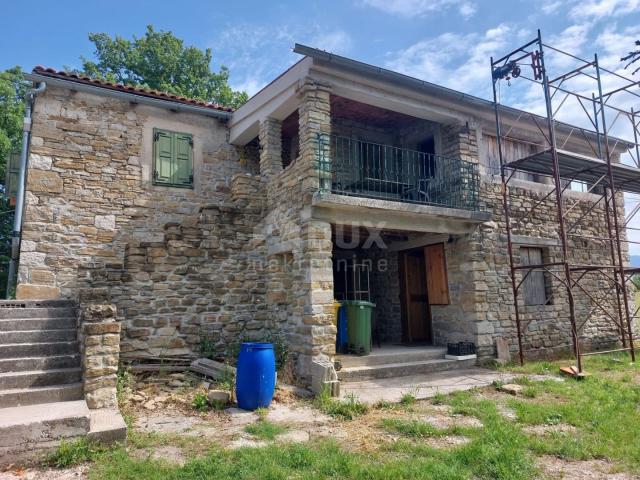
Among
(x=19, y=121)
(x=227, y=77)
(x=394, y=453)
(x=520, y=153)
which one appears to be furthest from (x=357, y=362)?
(x=227, y=77)

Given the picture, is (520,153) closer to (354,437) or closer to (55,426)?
(354,437)

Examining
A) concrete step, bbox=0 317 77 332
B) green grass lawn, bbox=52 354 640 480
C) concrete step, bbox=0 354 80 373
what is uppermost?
concrete step, bbox=0 317 77 332

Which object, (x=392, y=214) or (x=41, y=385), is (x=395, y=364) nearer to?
(x=392, y=214)

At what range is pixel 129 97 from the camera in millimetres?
8344

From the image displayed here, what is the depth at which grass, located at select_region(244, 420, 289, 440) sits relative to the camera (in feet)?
14.1

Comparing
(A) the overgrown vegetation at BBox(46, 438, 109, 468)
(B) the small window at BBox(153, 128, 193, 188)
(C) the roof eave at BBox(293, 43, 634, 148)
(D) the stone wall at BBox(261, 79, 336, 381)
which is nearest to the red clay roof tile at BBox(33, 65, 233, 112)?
(B) the small window at BBox(153, 128, 193, 188)

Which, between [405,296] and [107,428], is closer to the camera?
[107,428]

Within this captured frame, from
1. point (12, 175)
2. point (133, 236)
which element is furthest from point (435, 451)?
point (12, 175)

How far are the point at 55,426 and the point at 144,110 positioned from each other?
21.7ft

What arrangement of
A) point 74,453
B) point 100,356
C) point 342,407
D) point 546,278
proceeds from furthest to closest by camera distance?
1. point 546,278
2. point 342,407
3. point 100,356
4. point 74,453

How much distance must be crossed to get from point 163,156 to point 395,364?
20.1ft

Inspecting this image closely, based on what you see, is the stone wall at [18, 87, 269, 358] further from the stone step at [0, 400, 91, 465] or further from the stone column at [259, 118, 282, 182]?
the stone step at [0, 400, 91, 465]

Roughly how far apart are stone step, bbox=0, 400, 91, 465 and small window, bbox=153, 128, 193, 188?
213 inches

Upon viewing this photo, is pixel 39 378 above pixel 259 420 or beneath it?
above
